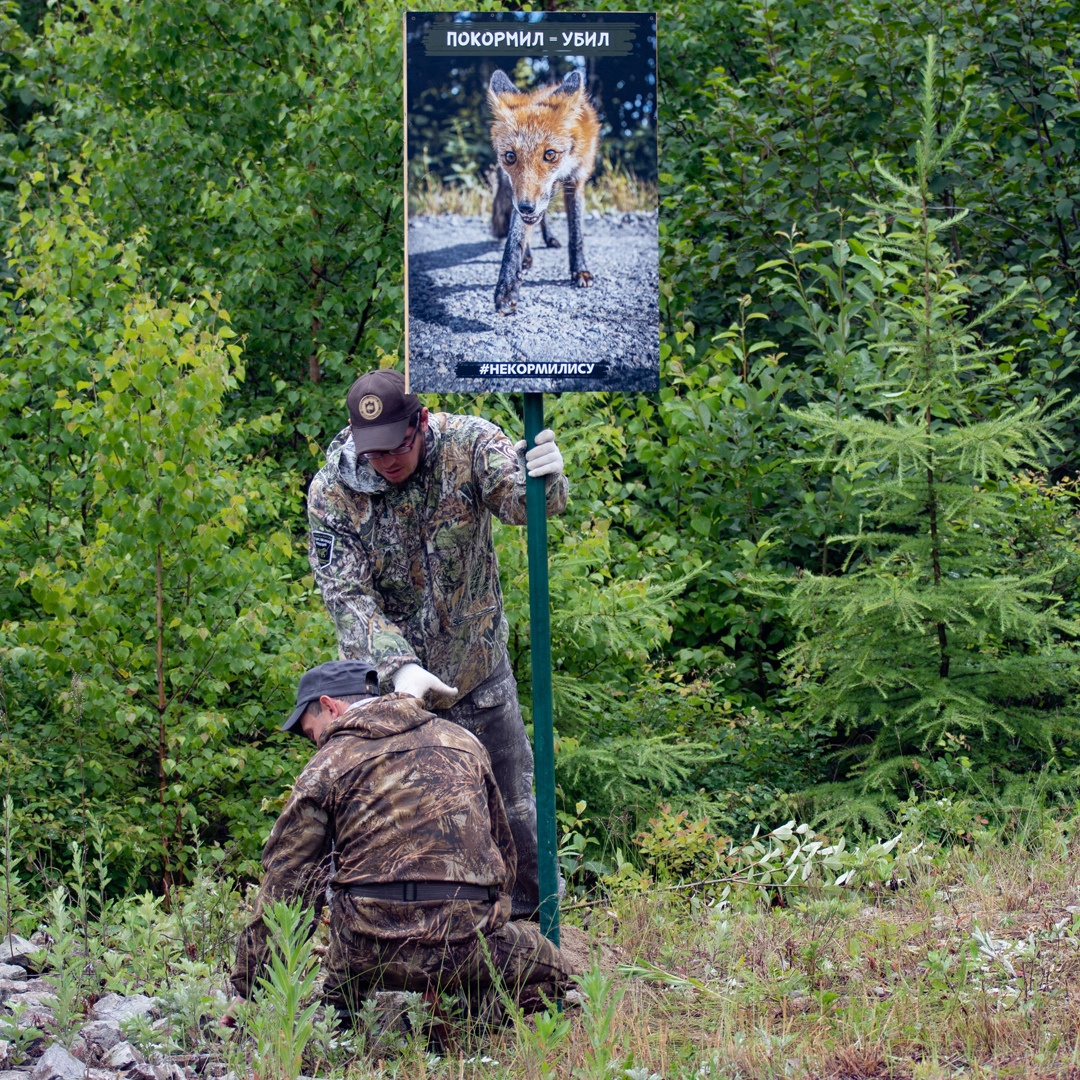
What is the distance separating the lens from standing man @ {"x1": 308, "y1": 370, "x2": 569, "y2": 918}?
4270mm

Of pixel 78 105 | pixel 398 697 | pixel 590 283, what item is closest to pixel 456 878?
pixel 398 697

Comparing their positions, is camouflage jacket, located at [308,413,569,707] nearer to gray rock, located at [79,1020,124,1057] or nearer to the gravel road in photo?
the gravel road in photo

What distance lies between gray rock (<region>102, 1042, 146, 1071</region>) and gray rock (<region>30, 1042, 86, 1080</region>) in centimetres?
8

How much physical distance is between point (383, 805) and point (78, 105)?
8.28 metres

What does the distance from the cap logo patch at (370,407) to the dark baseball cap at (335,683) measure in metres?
0.84

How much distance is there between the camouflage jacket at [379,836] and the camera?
3.54 meters

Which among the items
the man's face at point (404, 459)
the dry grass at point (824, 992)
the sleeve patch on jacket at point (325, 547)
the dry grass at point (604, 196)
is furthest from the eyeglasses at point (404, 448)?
the dry grass at point (824, 992)

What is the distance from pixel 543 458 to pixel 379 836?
1.26 meters

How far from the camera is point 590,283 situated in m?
4.02

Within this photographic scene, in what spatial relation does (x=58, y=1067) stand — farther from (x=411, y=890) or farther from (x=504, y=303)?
(x=504, y=303)

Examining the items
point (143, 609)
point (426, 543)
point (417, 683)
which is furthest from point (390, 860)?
point (143, 609)

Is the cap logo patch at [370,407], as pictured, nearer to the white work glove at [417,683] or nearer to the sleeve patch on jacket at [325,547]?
the sleeve patch on jacket at [325,547]

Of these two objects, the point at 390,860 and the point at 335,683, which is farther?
the point at 335,683

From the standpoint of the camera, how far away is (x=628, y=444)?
7984 millimetres
